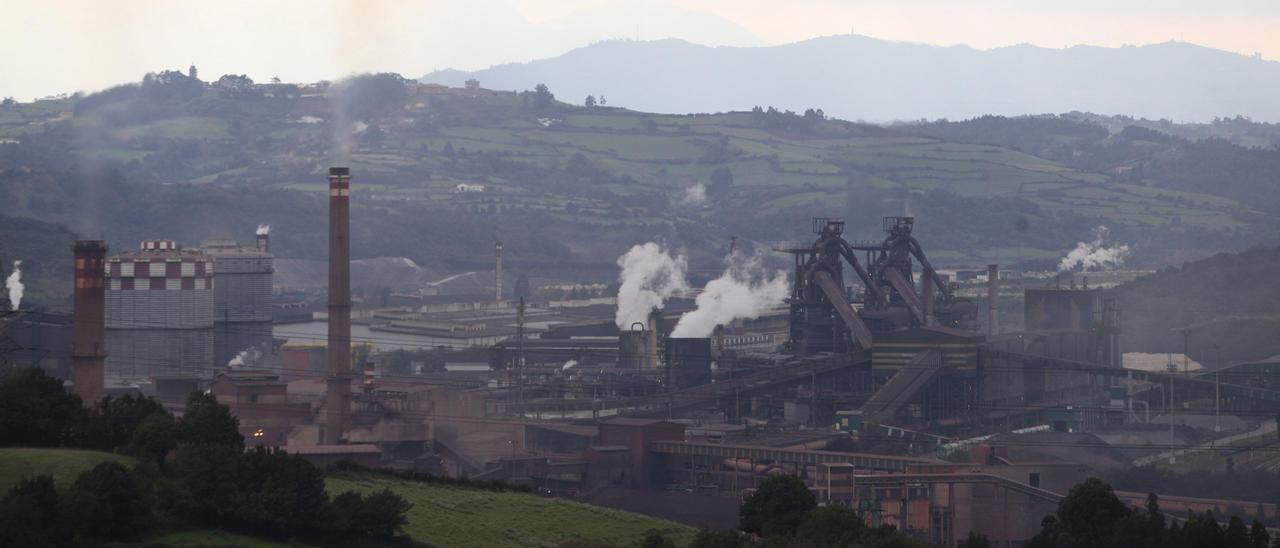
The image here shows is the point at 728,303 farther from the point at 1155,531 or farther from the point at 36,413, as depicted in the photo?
the point at 1155,531

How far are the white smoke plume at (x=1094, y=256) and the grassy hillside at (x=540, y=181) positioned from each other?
0.98 m

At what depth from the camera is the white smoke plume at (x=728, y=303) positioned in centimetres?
6625

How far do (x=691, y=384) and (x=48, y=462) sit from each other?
28.0 meters

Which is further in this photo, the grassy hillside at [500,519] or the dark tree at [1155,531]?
the grassy hillside at [500,519]

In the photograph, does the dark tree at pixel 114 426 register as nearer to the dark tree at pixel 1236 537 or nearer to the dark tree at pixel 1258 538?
the dark tree at pixel 1236 537

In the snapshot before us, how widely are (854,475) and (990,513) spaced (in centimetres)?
290

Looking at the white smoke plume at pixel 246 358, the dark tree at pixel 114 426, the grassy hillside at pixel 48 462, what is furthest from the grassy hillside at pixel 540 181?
the grassy hillside at pixel 48 462

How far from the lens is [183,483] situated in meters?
30.0

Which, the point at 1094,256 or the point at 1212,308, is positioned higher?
the point at 1094,256

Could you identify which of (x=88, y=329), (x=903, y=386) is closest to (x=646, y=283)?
(x=903, y=386)

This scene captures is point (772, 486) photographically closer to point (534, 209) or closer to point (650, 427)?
point (650, 427)

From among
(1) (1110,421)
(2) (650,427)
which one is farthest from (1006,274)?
(2) (650,427)

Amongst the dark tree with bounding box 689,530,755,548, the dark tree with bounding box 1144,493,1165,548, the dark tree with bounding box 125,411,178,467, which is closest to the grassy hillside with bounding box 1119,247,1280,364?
the dark tree with bounding box 1144,493,1165,548

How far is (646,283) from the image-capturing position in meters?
79.3
